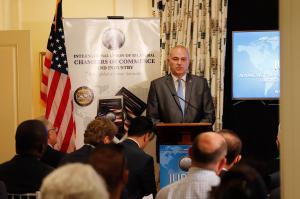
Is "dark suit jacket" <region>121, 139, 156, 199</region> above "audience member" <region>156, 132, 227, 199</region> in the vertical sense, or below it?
below

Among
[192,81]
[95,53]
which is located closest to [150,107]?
[192,81]

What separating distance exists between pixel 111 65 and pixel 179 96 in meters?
0.89

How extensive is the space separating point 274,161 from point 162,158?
2424 mm

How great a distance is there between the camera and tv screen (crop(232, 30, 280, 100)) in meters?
6.71

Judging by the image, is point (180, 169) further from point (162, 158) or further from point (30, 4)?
point (30, 4)

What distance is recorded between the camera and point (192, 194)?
2688 mm

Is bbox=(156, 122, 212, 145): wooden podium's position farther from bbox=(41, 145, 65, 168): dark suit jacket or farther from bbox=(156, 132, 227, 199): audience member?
bbox=(156, 132, 227, 199): audience member

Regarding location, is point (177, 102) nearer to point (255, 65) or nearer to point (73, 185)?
point (255, 65)

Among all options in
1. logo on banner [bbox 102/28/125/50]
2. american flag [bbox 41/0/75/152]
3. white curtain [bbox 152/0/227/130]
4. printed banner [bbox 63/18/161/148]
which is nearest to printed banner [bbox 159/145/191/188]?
printed banner [bbox 63/18/161/148]

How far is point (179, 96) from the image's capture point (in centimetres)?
556

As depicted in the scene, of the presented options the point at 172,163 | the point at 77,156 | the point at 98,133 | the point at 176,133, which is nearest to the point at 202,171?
the point at 77,156

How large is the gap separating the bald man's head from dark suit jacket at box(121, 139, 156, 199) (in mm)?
904

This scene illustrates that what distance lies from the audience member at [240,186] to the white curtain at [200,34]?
4.68 m

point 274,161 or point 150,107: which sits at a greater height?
point 150,107
